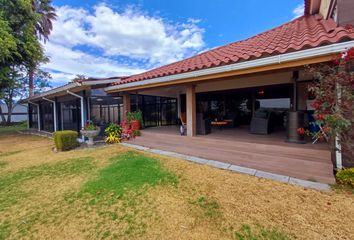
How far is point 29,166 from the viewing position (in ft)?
21.9

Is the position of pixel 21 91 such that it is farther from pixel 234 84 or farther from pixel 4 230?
pixel 4 230

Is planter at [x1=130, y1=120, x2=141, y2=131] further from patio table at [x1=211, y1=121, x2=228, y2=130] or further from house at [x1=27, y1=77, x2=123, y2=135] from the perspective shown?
patio table at [x1=211, y1=121, x2=228, y2=130]

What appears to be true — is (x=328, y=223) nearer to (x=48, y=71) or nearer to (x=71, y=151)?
(x=71, y=151)

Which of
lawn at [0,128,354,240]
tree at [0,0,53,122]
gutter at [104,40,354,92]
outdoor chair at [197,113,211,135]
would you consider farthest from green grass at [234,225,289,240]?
tree at [0,0,53,122]

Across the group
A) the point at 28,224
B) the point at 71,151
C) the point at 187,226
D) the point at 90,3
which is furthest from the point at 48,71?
the point at 187,226

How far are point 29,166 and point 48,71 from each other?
1085 inches

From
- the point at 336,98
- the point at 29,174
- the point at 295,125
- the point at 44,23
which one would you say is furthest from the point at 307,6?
the point at 44,23

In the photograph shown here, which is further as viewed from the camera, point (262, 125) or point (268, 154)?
point (262, 125)

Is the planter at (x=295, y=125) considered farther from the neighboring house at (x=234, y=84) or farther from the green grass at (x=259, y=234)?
the green grass at (x=259, y=234)

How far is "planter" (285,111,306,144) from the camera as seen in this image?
529 cm

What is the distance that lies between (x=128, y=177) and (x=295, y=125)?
192 inches

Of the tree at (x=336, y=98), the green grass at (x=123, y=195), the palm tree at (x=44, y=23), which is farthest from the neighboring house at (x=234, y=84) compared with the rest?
the palm tree at (x=44, y=23)

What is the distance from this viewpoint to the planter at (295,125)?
529 cm

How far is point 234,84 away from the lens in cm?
931
